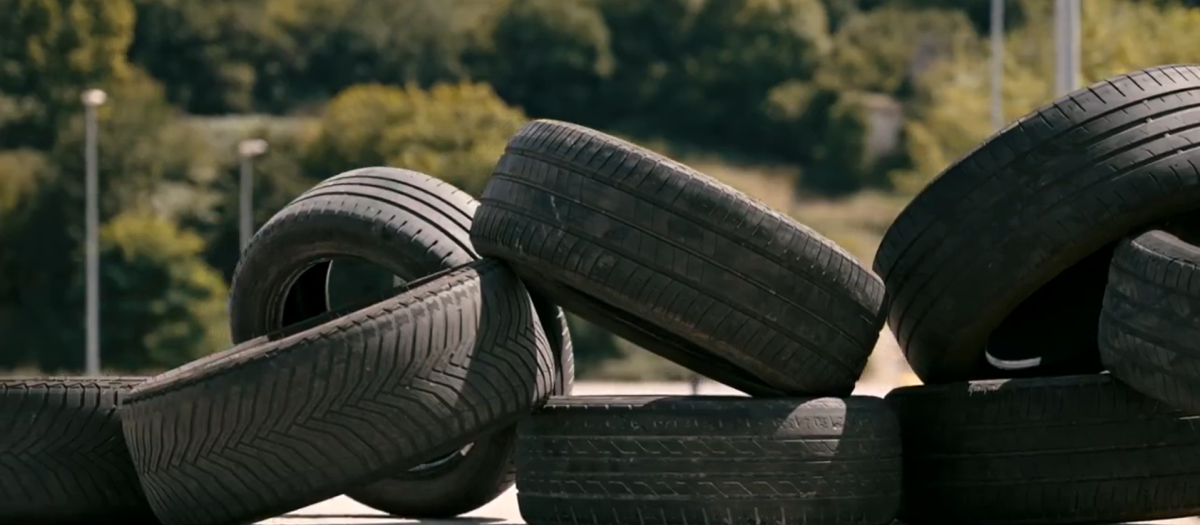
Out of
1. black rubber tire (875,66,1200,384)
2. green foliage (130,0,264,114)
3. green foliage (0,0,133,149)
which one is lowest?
black rubber tire (875,66,1200,384)

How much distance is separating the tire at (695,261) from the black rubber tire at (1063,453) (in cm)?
71

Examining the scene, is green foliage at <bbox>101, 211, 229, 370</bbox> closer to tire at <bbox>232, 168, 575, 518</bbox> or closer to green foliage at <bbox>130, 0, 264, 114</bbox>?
green foliage at <bbox>130, 0, 264, 114</bbox>

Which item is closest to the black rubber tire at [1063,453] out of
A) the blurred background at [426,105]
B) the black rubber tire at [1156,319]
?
the black rubber tire at [1156,319]

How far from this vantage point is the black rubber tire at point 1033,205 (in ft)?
29.0

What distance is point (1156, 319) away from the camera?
8.46 m

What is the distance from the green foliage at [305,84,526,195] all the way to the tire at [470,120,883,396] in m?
77.5

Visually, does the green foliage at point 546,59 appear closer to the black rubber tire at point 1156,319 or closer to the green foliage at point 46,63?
the green foliage at point 46,63

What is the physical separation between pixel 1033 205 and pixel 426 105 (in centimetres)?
8851

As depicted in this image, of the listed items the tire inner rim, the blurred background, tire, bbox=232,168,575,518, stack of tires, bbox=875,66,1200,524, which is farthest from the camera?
A: the blurred background

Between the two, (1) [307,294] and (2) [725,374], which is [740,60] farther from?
(2) [725,374]

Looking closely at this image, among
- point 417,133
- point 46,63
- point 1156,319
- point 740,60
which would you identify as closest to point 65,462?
point 1156,319

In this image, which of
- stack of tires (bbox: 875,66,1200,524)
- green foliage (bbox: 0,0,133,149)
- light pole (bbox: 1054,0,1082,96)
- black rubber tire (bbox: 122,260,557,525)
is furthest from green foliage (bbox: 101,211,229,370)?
black rubber tire (bbox: 122,260,557,525)

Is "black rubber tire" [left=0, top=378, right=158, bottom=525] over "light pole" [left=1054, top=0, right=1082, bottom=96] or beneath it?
beneath

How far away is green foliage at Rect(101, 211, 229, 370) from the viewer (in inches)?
2726
